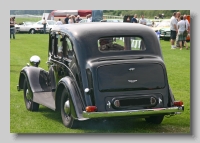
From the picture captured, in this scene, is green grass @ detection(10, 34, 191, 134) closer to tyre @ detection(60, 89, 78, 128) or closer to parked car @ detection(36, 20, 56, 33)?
tyre @ detection(60, 89, 78, 128)

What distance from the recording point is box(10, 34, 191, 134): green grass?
1047 cm

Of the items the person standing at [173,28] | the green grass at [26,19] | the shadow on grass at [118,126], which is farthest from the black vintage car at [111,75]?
the person standing at [173,28]

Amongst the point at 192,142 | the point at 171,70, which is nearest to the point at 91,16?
the point at 171,70

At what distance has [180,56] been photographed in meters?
11.7

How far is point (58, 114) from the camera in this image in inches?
438

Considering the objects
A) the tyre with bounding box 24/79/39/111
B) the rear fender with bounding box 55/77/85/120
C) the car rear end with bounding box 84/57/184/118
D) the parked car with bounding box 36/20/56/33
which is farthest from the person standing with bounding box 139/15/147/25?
the tyre with bounding box 24/79/39/111

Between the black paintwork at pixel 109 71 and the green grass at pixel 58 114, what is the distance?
1.90ft

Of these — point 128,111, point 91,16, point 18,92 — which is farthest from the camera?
point 18,92

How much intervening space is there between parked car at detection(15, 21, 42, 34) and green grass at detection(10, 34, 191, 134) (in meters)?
0.12

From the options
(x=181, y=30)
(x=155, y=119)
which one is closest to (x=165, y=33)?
(x=181, y=30)

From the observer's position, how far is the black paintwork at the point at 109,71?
31.6ft

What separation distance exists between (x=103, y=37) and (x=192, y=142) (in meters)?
2.23

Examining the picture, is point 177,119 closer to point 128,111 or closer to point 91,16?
point 128,111

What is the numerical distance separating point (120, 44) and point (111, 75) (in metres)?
0.73
